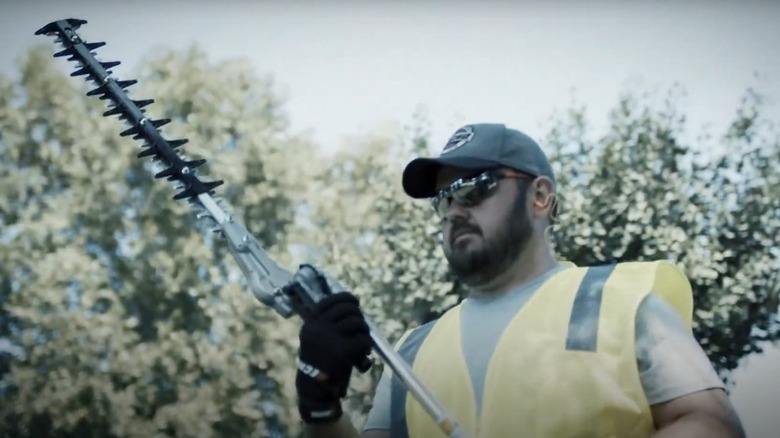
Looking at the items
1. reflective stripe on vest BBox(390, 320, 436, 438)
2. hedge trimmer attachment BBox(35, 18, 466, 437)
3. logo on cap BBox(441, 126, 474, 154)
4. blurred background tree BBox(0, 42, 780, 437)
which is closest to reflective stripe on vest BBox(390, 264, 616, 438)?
reflective stripe on vest BBox(390, 320, 436, 438)

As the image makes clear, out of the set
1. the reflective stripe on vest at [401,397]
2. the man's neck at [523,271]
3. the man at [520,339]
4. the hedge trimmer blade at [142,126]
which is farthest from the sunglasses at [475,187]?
the hedge trimmer blade at [142,126]

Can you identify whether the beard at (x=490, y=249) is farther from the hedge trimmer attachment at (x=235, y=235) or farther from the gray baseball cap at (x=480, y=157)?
the hedge trimmer attachment at (x=235, y=235)

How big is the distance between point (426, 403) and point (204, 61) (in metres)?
2.03

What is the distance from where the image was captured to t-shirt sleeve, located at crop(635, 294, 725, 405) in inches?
54.6

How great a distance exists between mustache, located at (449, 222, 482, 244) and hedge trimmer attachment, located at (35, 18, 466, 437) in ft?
0.76

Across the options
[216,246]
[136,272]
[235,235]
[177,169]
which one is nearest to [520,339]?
[235,235]

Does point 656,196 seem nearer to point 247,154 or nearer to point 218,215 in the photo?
point 247,154

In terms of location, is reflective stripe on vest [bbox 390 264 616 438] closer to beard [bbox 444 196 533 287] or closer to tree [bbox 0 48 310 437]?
beard [bbox 444 196 533 287]

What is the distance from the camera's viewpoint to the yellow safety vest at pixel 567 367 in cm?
146

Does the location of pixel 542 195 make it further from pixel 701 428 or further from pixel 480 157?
pixel 701 428

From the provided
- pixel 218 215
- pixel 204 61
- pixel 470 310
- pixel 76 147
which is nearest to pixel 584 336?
pixel 470 310

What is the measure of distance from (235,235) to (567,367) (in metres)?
0.59

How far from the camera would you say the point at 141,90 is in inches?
129

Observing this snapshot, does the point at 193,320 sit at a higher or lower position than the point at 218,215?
lower
